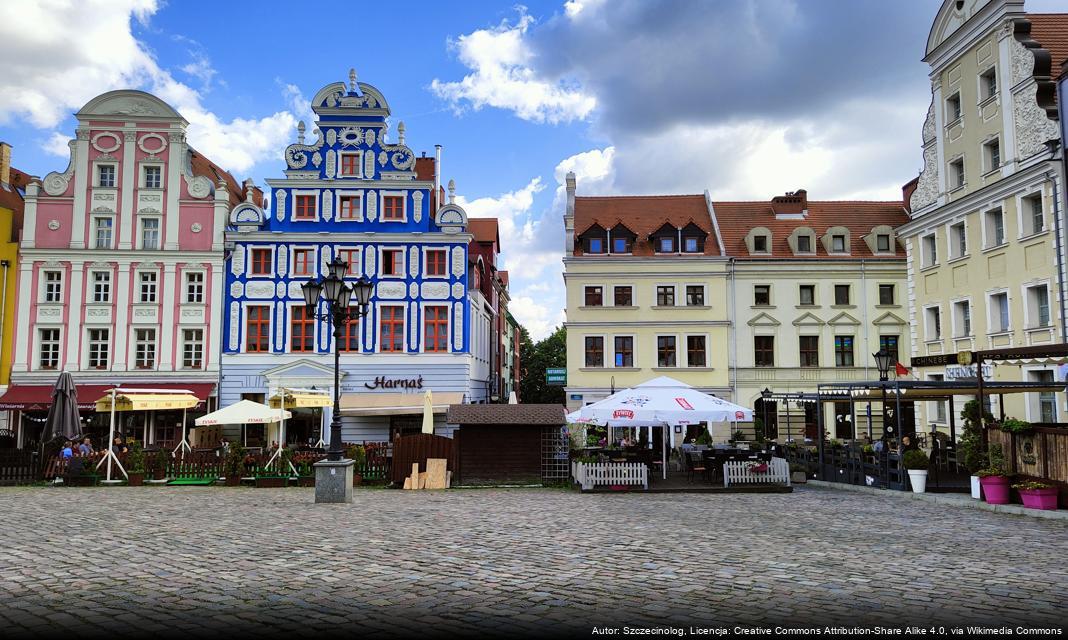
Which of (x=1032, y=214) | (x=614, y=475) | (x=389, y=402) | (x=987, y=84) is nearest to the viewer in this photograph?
(x=614, y=475)

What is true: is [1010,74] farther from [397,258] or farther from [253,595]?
[253,595]

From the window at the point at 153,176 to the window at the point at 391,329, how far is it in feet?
36.0

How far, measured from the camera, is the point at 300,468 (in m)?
22.6

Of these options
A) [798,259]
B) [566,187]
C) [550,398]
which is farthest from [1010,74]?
[550,398]

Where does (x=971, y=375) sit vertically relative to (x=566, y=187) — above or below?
below

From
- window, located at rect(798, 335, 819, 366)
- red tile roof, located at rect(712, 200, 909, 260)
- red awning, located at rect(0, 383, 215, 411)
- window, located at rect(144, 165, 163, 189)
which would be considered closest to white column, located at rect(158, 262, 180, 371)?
red awning, located at rect(0, 383, 215, 411)

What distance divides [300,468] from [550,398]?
62040 mm

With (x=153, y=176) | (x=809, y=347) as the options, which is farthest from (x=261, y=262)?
(x=809, y=347)

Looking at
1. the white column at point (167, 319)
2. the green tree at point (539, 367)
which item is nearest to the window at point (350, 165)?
the white column at point (167, 319)

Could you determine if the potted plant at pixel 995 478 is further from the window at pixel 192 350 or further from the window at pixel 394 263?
the window at pixel 192 350

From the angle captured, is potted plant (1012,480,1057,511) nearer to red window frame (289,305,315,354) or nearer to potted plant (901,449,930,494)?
potted plant (901,449,930,494)

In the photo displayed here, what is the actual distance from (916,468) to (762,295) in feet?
71.8

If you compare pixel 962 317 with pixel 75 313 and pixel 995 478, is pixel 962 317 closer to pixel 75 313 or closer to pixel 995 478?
pixel 995 478

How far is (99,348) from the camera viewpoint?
3484cm
